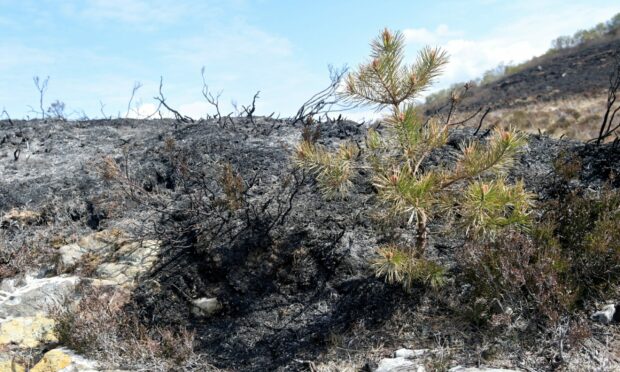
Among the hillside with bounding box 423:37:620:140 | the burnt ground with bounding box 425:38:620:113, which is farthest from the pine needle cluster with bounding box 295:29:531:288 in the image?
the burnt ground with bounding box 425:38:620:113

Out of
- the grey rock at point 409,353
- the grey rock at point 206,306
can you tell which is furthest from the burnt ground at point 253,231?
the grey rock at point 409,353

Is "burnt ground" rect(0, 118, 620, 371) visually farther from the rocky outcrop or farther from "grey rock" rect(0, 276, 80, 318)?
"grey rock" rect(0, 276, 80, 318)

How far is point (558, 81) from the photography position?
2931 cm

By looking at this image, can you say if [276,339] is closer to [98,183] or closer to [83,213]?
[83,213]

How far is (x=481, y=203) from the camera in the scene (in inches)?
145

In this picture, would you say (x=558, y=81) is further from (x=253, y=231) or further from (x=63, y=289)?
(x=63, y=289)

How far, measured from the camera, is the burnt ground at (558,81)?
25.2 m

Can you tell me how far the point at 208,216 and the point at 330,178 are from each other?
186 cm

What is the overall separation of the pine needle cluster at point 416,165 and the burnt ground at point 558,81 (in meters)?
21.0

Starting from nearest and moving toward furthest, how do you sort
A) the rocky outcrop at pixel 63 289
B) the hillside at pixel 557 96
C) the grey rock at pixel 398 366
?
the grey rock at pixel 398 366, the rocky outcrop at pixel 63 289, the hillside at pixel 557 96

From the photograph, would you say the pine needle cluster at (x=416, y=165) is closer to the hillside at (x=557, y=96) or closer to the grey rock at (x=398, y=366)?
the grey rock at (x=398, y=366)

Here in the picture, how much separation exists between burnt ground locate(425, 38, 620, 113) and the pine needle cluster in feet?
69.0

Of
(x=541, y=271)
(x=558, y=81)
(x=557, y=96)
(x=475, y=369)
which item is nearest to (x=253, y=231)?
(x=475, y=369)

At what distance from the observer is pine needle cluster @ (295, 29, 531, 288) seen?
3.74 metres
